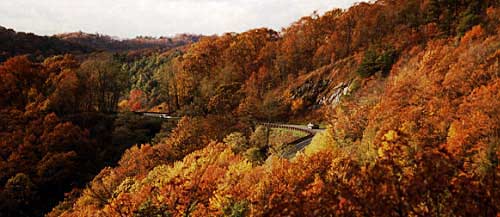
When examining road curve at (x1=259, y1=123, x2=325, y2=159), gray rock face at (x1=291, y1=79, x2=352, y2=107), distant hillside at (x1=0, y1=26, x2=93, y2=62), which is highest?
distant hillside at (x1=0, y1=26, x2=93, y2=62)

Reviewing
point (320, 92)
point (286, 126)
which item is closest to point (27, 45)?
point (320, 92)

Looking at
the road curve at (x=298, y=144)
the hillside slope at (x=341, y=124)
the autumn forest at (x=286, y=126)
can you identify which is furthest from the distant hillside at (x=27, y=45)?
the road curve at (x=298, y=144)

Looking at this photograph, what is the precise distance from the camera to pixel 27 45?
124 metres

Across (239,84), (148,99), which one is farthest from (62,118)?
(148,99)

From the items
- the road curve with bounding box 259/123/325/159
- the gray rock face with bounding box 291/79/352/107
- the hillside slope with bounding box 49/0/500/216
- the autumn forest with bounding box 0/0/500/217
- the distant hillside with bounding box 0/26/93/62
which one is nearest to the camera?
the hillside slope with bounding box 49/0/500/216

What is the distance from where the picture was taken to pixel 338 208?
21.7m

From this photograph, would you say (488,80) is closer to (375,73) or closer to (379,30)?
(375,73)

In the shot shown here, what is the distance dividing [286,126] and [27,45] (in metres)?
107

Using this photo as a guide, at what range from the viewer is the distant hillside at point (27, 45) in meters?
117

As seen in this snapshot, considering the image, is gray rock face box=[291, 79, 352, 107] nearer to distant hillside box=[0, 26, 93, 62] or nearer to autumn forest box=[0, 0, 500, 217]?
autumn forest box=[0, 0, 500, 217]

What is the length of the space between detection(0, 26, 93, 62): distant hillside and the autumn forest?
47145mm

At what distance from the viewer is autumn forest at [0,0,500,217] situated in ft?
72.4

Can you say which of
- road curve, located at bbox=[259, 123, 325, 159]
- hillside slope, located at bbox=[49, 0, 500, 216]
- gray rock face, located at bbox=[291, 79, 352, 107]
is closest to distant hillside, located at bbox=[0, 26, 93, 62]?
hillside slope, located at bbox=[49, 0, 500, 216]

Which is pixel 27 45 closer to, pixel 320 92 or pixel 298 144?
pixel 320 92
